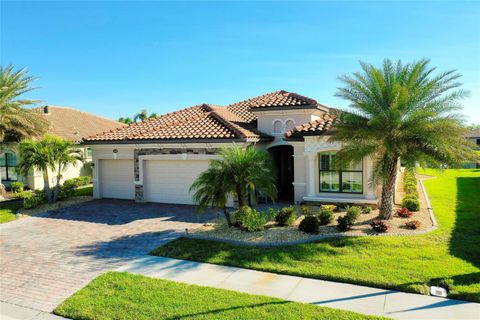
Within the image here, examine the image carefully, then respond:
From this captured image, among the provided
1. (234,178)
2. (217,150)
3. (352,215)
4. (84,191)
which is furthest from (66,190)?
(352,215)

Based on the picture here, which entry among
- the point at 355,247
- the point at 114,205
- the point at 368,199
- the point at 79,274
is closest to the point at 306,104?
the point at 368,199

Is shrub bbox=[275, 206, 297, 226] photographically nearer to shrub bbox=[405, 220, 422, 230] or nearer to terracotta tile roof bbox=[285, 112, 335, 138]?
shrub bbox=[405, 220, 422, 230]

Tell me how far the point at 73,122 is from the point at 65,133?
3901 mm

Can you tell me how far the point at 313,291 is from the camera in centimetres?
806

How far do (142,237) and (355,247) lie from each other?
7.09 metres

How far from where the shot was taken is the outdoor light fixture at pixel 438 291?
25.0 ft

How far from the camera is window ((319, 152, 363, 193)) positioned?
16.1 metres

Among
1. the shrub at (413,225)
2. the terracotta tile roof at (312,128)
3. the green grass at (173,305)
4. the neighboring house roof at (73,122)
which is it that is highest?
the neighboring house roof at (73,122)

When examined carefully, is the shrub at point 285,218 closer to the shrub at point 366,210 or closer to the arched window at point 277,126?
the shrub at point 366,210

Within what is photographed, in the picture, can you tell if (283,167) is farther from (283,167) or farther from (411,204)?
(411,204)

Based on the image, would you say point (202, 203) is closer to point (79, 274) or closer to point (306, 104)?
point (79, 274)

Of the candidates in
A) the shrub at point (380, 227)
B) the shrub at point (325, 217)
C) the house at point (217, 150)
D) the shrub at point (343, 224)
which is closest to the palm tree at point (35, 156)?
the house at point (217, 150)

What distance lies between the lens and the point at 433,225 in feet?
41.1

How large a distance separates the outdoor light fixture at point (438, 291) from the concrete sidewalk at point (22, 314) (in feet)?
25.2
